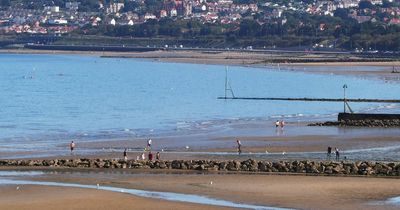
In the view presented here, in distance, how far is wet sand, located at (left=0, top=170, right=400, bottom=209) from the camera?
26.6 m

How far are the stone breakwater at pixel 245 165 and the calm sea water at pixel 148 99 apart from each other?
10.2 metres

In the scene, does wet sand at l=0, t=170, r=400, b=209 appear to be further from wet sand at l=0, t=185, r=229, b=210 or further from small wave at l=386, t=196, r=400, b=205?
small wave at l=386, t=196, r=400, b=205

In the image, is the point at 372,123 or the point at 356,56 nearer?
the point at 372,123

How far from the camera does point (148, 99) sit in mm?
73000

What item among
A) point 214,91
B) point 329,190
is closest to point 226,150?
point 329,190

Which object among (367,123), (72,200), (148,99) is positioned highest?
(72,200)

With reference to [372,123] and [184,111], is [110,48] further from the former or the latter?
[372,123]

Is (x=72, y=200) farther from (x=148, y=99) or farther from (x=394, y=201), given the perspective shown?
(x=148, y=99)

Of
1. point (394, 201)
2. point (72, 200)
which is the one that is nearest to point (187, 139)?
point (72, 200)

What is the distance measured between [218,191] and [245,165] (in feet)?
13.6

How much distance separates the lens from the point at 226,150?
39625 millimetres

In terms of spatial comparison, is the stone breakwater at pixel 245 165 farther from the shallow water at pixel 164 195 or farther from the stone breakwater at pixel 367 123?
the stone breakwater at pixel 367 123

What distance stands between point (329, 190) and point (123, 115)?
30.9m

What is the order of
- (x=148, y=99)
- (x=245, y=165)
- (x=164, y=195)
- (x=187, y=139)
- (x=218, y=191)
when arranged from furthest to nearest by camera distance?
(x=148, y=99), (x=187, y=139), (x=245, y=165), (x=218, y=191), (x=164, y=195)
